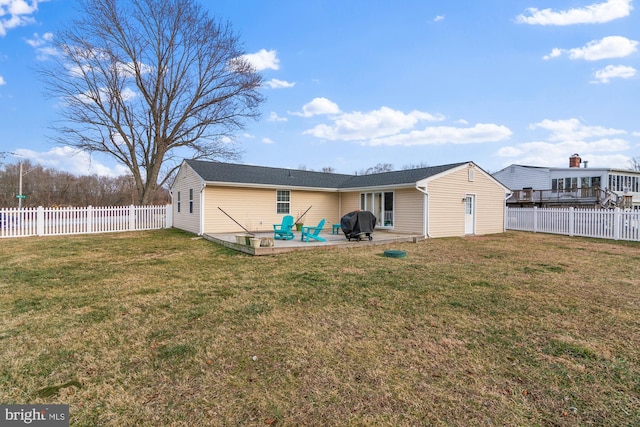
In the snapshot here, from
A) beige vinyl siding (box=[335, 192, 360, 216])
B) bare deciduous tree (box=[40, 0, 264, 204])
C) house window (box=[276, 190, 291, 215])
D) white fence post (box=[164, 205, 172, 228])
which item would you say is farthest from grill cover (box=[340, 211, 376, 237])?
bare deciduous tree (box=[40, 0, 264, 204])

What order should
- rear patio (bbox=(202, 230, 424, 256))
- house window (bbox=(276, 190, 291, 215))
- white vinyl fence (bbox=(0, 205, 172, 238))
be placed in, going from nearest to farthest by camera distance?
rear patio (bbox=(202, 230, 424, 256)), white vinyl fence (bbox=(0, 205, 172, 238)), house window (bbox=(276, 190, 291, 215))

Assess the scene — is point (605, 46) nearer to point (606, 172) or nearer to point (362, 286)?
point (362, 286)

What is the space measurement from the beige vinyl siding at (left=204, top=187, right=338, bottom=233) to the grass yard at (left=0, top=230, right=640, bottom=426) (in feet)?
23.2

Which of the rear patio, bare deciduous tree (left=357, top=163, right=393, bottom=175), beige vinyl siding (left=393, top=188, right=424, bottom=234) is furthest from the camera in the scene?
bare deciduous tree (left=357, top=163, right=393, bottom=175)

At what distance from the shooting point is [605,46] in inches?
501

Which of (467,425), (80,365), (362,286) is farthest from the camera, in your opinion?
(362,286)

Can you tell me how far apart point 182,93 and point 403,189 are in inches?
714

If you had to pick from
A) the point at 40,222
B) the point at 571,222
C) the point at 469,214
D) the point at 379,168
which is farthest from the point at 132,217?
the point at 379,168

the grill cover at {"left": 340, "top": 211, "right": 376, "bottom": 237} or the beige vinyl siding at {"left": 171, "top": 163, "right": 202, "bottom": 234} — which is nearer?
the grill cover at {"left": 340, "top": 211, "right": 376, "bottom": 237}

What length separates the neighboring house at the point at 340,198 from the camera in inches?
536

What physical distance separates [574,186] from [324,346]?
32.8 m

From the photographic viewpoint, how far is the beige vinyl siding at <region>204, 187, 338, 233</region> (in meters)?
14.0

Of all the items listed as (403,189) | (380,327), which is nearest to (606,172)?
(403,189)

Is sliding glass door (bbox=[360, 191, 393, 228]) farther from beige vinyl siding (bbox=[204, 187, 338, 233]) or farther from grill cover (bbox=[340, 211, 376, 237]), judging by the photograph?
grill cover (bbox=[340, 211, 376, 237])
